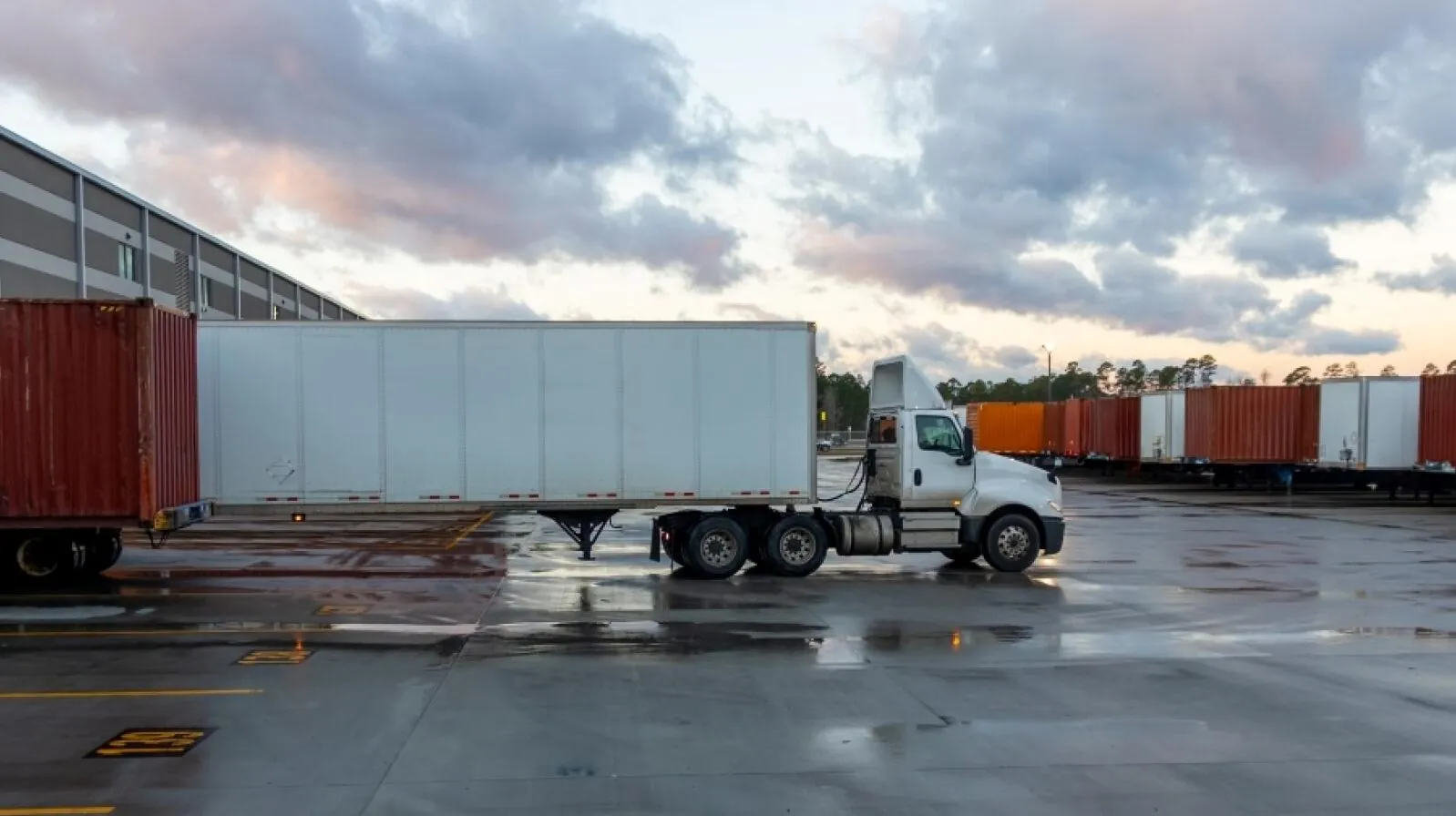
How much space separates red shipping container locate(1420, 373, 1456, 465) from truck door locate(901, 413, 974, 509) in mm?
22742

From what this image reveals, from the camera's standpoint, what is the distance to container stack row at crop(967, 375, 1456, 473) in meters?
31.6

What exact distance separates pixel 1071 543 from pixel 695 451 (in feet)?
29.7

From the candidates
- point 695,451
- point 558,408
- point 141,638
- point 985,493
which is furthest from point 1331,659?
point 141,638

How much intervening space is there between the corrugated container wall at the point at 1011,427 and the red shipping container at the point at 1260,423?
1823 centimetres

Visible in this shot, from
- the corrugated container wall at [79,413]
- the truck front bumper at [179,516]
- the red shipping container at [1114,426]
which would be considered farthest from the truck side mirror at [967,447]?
the red shipping container at [1114,426]

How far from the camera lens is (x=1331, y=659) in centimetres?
998

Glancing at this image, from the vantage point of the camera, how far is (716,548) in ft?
49.4

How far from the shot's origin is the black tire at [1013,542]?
52.0 ft

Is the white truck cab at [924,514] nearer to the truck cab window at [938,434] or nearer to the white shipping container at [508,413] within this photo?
the truck cab window at [938,434]

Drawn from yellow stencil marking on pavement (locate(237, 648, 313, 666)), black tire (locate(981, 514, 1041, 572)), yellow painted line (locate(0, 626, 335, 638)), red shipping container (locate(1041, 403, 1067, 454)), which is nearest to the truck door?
black tire (locate(981, 514, 1041, 572))

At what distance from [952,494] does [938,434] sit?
0.92 meters

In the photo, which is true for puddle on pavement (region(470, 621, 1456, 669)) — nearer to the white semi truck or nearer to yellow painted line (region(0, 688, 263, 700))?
yellow painted line (region(0, 688, 263, 700))

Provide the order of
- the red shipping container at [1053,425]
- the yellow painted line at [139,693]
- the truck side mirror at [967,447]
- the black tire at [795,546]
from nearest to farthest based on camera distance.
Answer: the yellow painted line at [139,693] < the black tire at [795,546] < the truck side mirror at [967,447] < the red shipping container at [1053,425]

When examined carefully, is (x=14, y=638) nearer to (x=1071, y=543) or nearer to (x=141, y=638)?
(x=141, y=638)
